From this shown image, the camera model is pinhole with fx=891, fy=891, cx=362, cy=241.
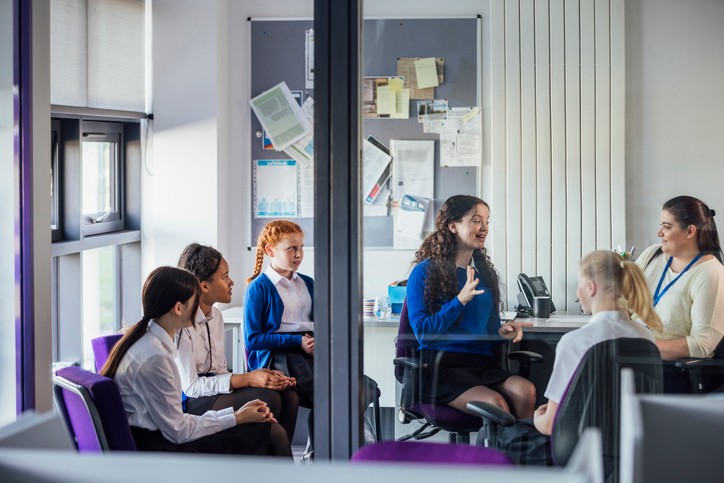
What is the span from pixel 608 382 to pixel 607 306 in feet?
0.79

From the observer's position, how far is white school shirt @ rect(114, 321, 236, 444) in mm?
3068

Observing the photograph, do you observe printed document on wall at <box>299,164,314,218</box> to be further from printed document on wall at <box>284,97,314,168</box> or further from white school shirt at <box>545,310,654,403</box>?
white school shirt at <box>545,310,654,403</box>

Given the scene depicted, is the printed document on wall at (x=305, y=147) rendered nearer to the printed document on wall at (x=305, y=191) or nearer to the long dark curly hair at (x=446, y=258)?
the printed document on wall at (x=305, y=191)

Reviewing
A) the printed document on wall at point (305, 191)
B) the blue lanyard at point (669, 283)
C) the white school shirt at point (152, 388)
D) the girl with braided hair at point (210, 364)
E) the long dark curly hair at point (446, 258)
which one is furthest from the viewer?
the printed document on wall at point (305, 191)

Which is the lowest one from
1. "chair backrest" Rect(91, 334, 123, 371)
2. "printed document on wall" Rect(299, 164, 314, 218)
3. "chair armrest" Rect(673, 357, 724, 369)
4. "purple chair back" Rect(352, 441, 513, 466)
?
"purple chair back" Rect(352, 441, 513, 466)

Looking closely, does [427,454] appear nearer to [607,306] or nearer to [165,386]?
[607,306]

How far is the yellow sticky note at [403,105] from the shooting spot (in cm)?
295

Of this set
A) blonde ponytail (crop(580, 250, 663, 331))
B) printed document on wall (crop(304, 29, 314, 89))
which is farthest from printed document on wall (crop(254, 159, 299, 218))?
blonde ponytail (crop(580, 250, 663, 331))

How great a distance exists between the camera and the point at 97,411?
112 inches

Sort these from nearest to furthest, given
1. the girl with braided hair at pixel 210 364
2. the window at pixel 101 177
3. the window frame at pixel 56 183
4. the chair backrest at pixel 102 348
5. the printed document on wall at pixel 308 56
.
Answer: the chair backrest at pixel 102 348 < the girl with braided hair at pixel 210 364 < the printed document on wall at pixel 308 56 < the window frame at pixel 56 183 < the window at pixel 101 177

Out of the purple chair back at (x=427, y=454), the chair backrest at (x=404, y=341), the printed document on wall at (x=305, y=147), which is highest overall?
the printed document on wall at (x=305, y=147)

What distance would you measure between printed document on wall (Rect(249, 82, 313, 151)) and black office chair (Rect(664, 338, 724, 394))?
2342 mm

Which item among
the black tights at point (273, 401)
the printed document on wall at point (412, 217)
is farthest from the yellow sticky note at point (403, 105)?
the black tights at point (273, 401)

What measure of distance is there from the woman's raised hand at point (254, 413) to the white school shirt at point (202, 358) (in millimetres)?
206
